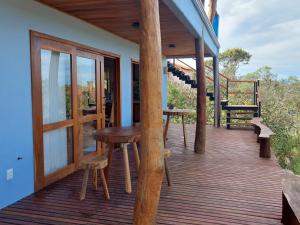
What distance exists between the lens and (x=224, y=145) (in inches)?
249

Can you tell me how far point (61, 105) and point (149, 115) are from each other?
2.28 meters

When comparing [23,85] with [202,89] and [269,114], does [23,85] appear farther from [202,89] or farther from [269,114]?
[269,114]

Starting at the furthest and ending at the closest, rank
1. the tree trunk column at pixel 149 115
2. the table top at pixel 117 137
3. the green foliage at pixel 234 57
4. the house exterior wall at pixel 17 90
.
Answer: the green foliage at pixel 234 57 → the table top at pixel 117 137 → the house exterior wall at pixel 17 90 → the tree trunk column at pixel 149 115

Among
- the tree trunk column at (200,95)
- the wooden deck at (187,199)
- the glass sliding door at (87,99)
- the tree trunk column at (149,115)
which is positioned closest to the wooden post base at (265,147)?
the wooden deck at (187,199)

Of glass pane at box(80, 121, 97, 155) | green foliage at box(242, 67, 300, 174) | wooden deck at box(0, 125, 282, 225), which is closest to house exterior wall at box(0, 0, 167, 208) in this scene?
wooden deck at box(0, 125, 282, 225)

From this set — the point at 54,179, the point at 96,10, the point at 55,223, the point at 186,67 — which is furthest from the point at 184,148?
the point at 186,67

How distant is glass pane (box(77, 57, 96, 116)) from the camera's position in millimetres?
4562

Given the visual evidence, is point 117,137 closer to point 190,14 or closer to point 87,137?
point 87,137

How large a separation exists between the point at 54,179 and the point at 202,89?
310cm

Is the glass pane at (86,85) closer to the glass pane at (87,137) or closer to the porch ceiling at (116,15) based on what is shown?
the glass pane at (87,137)

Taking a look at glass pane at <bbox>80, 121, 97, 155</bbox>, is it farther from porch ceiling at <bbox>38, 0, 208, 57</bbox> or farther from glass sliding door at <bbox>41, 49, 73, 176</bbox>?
porch ceiling at <bbox>38, 0, 208, 57</bbox>

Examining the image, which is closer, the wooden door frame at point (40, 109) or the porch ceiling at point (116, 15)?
the wooden door frame at point (40, 109)

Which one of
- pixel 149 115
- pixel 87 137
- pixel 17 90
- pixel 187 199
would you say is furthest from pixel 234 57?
pixel 149 115

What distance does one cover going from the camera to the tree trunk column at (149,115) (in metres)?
2.16
